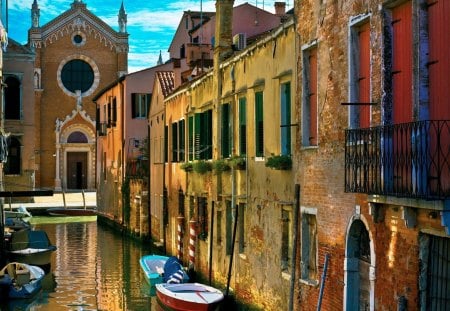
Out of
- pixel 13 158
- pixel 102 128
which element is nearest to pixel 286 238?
pixel 102 128

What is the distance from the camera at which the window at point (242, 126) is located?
53.8 feet

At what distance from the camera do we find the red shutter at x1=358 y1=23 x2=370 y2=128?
9.87 metres

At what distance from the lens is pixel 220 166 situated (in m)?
17.8

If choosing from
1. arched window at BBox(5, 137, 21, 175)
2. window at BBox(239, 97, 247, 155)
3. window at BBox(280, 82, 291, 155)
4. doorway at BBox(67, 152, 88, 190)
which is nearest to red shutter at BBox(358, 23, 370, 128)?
window at BBox(280, 82, 291, 155)

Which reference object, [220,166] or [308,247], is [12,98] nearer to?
[220,166]

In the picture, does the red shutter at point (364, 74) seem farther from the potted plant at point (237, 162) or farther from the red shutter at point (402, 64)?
the potted plant at point (237, 162)

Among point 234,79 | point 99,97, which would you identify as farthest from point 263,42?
point 99,97

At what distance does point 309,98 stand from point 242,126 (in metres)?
4.52

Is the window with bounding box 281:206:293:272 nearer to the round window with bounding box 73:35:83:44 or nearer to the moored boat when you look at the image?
the moored boat

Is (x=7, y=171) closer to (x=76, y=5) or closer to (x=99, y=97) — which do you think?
(x=99, y=97)

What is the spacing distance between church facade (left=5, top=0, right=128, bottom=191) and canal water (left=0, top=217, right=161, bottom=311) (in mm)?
22338

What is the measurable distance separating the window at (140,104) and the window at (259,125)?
21176mm

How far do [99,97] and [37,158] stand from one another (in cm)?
1364

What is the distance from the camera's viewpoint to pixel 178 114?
24.8 m
